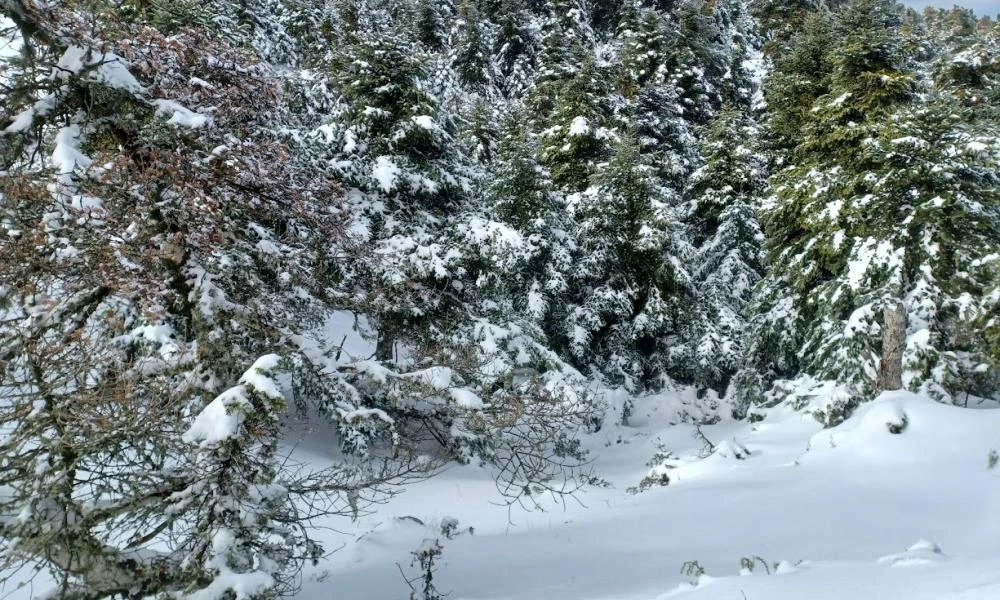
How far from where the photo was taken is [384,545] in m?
8.35

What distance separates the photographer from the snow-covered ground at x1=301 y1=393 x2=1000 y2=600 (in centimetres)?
554

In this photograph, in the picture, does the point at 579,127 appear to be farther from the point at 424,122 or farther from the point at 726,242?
the point at 424,122

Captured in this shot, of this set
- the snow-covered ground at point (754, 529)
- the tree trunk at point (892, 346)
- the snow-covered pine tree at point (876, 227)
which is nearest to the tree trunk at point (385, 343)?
the snow-covered ground at point (754, 529)

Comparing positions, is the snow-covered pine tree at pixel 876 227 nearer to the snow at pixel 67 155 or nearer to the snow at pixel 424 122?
the snow at pixel 424 122

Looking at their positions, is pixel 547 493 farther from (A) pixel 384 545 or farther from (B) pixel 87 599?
(B) pixel 87 599

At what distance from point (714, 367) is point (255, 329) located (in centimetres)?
1717

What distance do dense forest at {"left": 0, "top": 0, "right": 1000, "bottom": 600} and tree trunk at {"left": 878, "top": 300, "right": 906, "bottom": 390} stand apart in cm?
6

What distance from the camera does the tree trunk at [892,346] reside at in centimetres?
1238

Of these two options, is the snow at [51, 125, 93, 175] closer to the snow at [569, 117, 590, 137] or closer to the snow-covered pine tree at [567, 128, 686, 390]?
the snow-covered pine tree at [567, 128, 686, 390]

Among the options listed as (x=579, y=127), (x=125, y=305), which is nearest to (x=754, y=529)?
(x=125, y=305)

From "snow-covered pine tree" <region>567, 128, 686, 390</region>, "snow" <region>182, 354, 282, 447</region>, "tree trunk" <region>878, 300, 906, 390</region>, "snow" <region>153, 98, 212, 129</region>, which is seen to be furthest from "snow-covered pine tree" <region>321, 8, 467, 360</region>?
"tree trunk" <region>878, 300, 906, 390</region>

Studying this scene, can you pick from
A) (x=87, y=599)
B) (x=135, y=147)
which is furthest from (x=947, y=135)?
(x=87, y=599)

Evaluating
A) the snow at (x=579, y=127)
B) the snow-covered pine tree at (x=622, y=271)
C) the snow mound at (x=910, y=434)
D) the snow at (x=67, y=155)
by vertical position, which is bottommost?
the snow mound at (x=910, y=434)

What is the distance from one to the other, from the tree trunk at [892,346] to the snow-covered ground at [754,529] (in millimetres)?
1003
